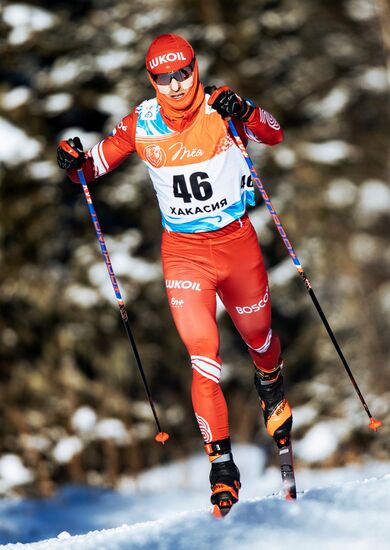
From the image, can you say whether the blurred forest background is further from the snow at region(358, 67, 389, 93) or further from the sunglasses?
the sunglasses

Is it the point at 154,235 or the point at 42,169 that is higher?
the point at 42,169

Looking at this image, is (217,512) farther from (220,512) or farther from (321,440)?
(321,440)

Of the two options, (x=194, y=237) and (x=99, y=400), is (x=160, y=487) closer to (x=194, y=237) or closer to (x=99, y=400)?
(x=99, y=400)

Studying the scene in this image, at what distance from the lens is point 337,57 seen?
43.8 ft

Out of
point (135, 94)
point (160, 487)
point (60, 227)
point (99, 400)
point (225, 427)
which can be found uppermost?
point (135, 94)

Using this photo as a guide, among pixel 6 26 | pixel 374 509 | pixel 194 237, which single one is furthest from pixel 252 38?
pixel 374 509

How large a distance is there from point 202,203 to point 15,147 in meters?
7.34

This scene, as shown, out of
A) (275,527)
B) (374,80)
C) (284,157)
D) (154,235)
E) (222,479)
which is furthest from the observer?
(374,80)

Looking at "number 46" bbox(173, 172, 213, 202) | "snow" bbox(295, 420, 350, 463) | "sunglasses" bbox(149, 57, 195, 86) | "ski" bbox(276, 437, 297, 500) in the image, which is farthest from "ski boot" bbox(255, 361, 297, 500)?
"snow" bbox(295, 420, 350, 463)

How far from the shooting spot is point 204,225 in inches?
191

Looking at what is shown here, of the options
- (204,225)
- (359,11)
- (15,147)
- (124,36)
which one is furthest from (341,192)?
(204,225)

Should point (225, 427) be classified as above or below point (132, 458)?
below

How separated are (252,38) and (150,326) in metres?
3.98

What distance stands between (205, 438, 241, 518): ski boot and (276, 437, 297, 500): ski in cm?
37
